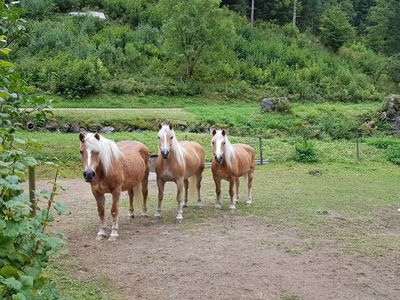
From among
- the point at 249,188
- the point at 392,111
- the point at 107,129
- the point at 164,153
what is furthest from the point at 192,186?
the point at 392,111

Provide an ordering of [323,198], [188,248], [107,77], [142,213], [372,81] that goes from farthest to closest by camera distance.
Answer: [372,81], [107,77], [323,198], [142,213], [188,248]

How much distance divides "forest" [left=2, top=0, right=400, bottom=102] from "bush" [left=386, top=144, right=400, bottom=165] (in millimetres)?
9795

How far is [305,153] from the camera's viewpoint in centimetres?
1652

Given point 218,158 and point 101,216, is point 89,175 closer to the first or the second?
point 101,216

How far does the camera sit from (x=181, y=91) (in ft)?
83.1

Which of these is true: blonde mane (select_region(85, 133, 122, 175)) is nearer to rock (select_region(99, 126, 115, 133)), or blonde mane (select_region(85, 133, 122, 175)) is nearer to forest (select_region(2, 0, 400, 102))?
rock (select_region(99, 126, 115, 133))

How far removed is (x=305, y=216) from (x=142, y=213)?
10.5 ft

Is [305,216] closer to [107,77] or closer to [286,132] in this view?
[286,132]

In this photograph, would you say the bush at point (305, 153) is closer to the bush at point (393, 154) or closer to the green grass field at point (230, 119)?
the green grass field at point (230, 119)

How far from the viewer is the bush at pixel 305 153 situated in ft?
53.6

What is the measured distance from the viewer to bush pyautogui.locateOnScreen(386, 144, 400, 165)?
17047mm

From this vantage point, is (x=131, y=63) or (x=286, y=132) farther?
(x=131, y=63)

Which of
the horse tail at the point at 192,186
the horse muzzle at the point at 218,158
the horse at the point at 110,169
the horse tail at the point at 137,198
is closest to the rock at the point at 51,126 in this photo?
the horse tail at the point at 192,186

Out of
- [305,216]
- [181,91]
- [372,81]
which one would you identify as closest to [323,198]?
[305,216]
